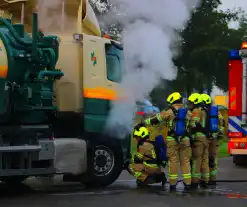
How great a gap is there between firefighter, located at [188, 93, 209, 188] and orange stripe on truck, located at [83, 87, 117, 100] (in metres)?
1.49

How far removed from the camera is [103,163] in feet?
33.0

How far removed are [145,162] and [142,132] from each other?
551 millimetres

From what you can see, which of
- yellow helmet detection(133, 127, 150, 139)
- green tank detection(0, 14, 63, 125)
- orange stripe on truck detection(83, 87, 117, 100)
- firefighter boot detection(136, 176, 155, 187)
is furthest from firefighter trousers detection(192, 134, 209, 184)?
green tank detection(0, 14, 63, 125)

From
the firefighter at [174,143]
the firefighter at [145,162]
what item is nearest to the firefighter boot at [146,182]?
the firefighter at [145,162]

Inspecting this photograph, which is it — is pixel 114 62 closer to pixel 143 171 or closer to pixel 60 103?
pixel 60 103

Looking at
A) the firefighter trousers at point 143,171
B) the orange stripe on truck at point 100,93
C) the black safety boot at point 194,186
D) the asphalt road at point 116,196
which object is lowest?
the asphalt road at point 116,196

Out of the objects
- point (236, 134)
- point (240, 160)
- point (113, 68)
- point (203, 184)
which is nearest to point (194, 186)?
point (203, 184)

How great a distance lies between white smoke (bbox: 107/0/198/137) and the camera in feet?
33.6

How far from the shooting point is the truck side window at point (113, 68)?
10086 millimetres

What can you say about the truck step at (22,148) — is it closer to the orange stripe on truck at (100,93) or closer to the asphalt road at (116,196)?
the asphalt road at (116,196)

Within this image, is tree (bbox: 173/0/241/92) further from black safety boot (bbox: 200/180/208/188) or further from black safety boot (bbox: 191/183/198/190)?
black safety boot (bbox: 191/183/198/190)

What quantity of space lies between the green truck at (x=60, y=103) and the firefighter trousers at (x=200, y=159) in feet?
4.27

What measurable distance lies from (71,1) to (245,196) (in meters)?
4.64

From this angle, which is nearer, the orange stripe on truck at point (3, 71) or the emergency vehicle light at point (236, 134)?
the orange stripe on truck at point (3, 71)
